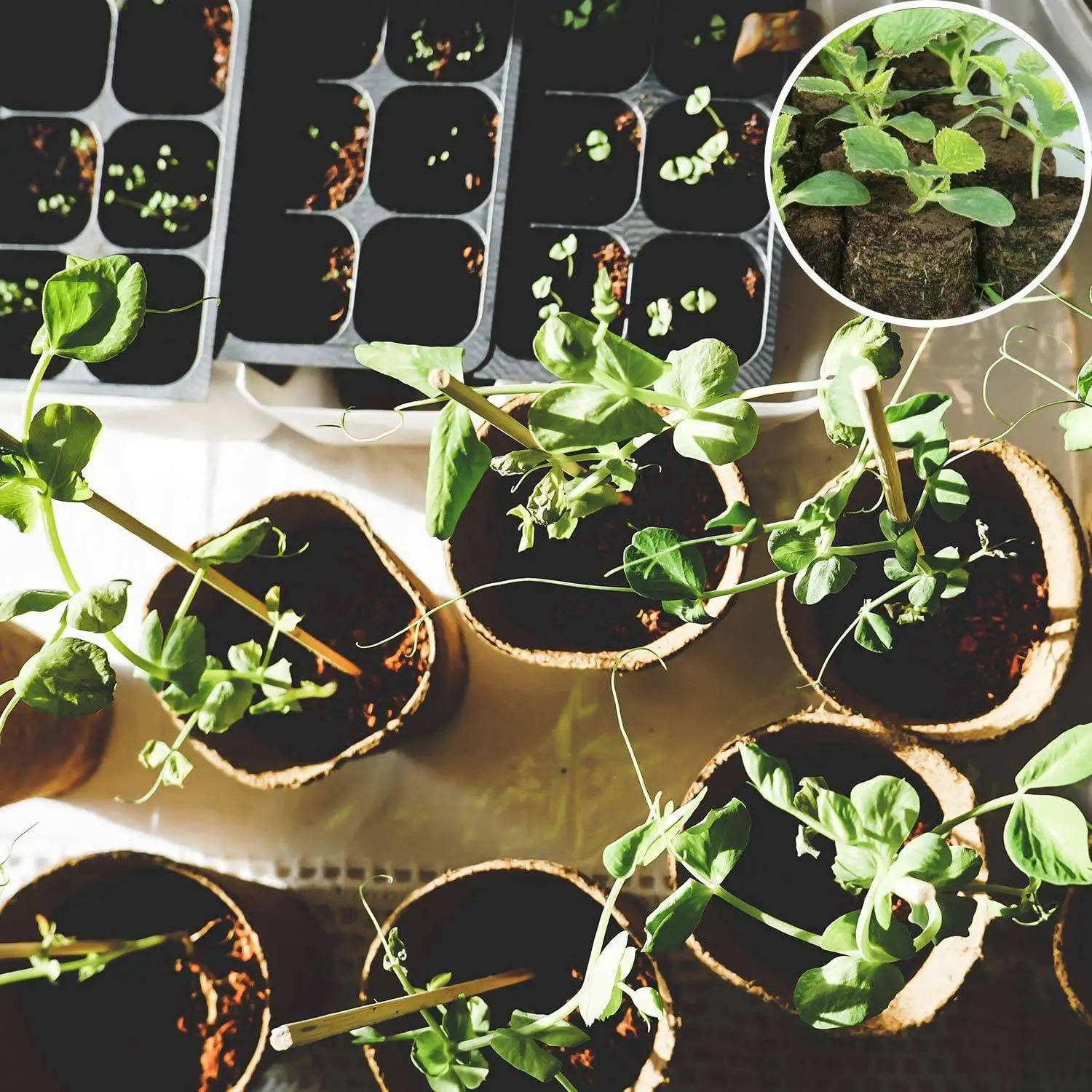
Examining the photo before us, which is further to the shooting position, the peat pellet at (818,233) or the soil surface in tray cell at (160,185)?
the soil surface in tray cell at (160,185)

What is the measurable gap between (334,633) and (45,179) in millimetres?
579

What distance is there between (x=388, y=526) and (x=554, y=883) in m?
0.37

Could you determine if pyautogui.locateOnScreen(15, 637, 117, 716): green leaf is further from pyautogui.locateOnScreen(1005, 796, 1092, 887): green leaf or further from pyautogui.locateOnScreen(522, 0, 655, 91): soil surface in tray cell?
pyautogui.locateOnScreen(522, 0, 655, 91): soil surface in tray cell

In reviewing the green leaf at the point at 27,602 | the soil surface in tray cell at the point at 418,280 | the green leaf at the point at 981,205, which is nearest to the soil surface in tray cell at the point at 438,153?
the soil surface in tray cell at the point at 418,280

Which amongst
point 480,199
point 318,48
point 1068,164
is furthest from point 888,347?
point 318,48

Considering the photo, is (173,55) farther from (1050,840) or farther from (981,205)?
(1050,840)

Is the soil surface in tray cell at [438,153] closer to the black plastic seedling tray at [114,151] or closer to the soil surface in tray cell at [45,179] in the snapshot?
the black plastic seedling tray at [114,151]

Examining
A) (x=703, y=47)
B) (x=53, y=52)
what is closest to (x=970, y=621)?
(x=703, y=47)

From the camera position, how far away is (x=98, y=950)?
78 centimetres

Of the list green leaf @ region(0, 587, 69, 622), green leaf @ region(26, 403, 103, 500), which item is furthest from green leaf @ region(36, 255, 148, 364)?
green leaf @ region(0, 587, 69, 622)

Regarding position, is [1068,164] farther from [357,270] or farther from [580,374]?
[357,270]

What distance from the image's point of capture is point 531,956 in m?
0.86

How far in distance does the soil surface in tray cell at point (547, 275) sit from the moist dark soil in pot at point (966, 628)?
1.04 feet

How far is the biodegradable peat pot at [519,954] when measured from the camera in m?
0.79
